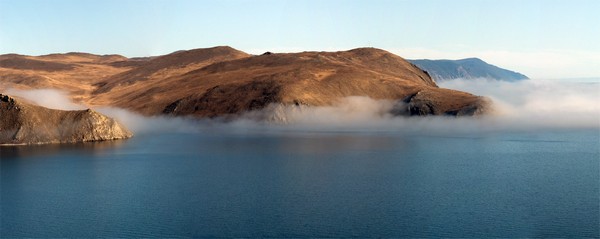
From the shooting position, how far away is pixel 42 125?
16400 centimetres

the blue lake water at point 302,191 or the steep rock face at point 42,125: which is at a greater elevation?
the steep rock face at point 42,125

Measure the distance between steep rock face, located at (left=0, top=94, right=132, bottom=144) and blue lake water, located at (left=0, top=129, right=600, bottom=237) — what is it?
683cm

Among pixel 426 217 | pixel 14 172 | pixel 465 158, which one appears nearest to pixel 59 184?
pixel 14 172

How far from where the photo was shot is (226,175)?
111 meters

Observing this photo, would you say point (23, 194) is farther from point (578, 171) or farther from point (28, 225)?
point (578, 171)

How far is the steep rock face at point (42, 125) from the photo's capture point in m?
161

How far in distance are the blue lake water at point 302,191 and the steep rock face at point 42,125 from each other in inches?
269

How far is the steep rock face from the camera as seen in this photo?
161000 mm

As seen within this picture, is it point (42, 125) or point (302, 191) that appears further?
point (42, 125)

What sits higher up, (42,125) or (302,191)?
(42,125)

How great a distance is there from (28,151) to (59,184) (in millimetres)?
52917

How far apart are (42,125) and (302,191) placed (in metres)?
97.3

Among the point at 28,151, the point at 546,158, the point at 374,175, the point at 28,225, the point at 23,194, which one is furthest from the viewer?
the point at 28,151

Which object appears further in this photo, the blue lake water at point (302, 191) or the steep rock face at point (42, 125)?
the steep rock face at point (42, 125)
